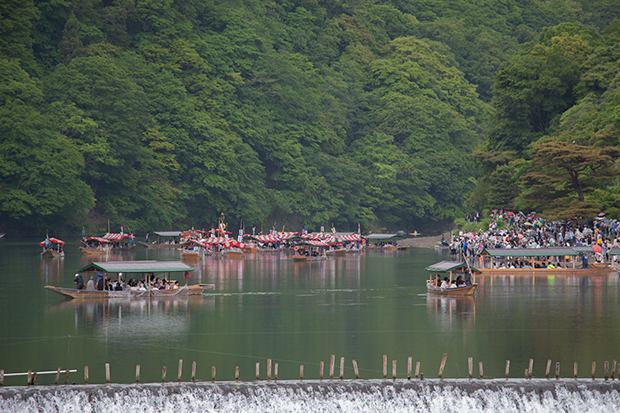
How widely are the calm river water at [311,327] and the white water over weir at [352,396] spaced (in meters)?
2.65

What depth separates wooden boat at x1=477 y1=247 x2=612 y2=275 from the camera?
66688 mm

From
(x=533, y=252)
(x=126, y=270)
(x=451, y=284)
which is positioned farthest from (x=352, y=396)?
(x=533, y=252)

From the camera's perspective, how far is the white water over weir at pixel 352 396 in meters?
30.8

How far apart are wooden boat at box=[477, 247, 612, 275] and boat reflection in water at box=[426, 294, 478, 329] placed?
12668 millimetres

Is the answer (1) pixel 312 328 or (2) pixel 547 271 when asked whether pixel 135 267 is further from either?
(2) pixel 547 271

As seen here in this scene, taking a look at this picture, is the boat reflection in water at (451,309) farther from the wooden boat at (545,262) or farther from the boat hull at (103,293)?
the boat hull at (103,293)

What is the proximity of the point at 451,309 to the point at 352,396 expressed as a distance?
20634 millimetres

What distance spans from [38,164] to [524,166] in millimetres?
65377

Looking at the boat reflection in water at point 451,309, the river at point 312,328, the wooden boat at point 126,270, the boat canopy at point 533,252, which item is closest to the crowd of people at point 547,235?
the boat canopy at point 533,252

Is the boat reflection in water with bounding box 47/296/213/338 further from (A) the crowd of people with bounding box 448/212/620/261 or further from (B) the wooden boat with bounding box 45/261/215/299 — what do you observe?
(A) the crowd of people with bounding box 448/212/620/261

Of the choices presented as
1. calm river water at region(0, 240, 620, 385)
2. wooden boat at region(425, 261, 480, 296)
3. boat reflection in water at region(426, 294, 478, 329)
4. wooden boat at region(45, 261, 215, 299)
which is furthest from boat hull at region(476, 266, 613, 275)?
wooden boat at region(45, 261, 215, 299)

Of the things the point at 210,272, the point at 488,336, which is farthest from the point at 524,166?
the point at 488,336

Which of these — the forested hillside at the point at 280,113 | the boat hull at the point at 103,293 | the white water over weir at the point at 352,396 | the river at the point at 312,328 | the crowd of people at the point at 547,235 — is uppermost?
the forested hillside at the point at 280,113

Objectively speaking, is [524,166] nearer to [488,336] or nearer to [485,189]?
[485,189]
